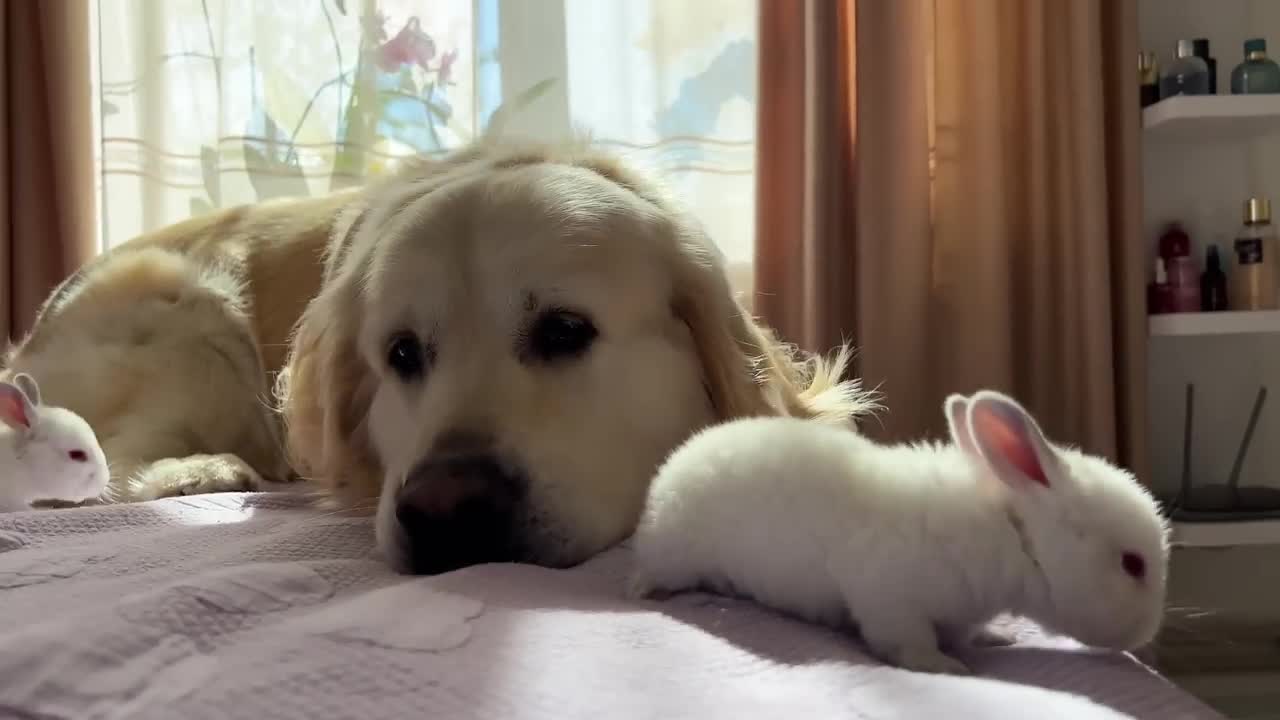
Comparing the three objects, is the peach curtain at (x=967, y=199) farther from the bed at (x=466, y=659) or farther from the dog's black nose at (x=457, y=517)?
the bed at (x=466, y=659)

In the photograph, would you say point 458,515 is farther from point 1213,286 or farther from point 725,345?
point 1213,286

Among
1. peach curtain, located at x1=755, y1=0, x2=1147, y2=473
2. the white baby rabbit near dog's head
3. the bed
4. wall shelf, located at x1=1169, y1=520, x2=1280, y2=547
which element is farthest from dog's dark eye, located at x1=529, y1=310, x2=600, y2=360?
wall shelf, located at x1=1169, y1=520, x2=1280, y2=547

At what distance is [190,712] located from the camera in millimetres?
520

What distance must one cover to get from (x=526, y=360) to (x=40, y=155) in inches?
90.6

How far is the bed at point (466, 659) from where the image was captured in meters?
0.54

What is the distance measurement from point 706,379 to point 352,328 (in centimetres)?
53

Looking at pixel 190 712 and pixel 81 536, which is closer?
pixel 190 712

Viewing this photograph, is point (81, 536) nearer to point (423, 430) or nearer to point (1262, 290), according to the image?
point (423, 430)

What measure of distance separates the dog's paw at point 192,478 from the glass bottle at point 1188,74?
222 centimetres

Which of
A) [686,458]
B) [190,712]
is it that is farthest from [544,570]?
[190,712]

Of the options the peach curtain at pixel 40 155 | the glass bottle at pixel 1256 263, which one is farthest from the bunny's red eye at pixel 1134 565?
the peach curtain at pixel 40 155

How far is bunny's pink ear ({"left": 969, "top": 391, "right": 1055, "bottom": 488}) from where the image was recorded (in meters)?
0.70

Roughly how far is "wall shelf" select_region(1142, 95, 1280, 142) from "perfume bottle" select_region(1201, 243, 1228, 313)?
0.29 metres

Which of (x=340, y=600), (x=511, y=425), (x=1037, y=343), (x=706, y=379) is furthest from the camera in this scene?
(x=1037, y=343)
